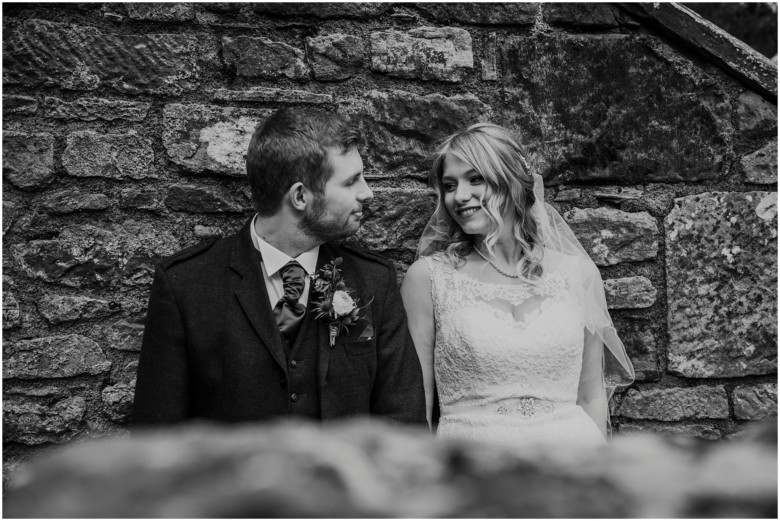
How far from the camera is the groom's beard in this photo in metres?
2.59

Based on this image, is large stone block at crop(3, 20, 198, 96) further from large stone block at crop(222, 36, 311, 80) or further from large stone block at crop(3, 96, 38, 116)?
large stone block at crop(222, 36, 311, 80)

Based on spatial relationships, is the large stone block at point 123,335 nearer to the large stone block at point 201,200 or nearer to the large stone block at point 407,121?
the large stone block at point 201,200

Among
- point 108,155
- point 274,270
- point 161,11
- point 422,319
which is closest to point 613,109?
point 422,319

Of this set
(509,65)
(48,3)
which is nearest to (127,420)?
(48,3)

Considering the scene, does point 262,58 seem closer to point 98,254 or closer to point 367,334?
point 98,254

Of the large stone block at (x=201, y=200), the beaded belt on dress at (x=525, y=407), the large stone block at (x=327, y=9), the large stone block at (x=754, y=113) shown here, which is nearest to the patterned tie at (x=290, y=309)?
the large stone block at (x=201, y=200)

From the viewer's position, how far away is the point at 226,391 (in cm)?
237

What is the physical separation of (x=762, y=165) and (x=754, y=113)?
0.84 feet

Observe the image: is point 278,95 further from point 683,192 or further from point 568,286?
point 683,192

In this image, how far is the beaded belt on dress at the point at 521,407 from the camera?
2.81 metres

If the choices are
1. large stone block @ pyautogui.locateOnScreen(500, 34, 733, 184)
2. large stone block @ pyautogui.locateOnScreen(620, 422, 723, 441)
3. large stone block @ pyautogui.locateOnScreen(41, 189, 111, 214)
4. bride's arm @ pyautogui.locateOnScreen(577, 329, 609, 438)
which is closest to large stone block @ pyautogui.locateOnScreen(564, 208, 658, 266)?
large stone block @ pyautogui.locateOnScreen(500, 34, 733, 184)

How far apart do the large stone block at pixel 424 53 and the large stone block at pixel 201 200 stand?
88 centimetres

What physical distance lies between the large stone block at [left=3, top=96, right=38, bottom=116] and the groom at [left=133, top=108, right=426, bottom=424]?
0.95 m

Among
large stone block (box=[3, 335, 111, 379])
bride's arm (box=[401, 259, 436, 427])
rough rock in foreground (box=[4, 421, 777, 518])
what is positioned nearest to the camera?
rough rock in foreground (box=[4, 421, 777, 518])
